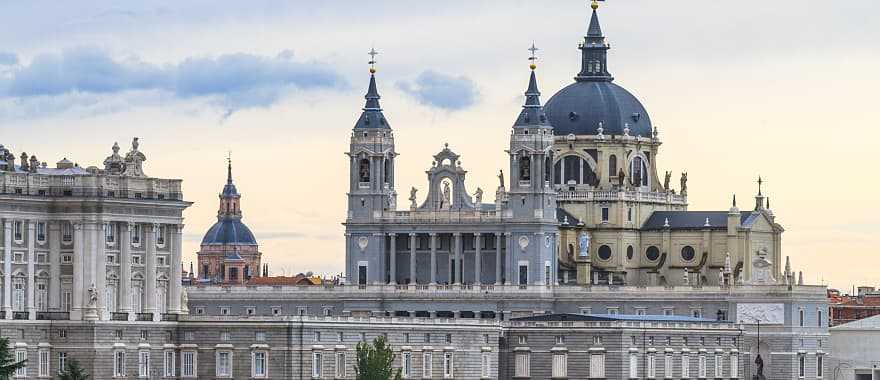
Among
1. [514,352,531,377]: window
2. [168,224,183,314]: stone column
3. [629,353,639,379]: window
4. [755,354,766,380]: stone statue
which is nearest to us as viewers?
[168,224,183,314]: stone column

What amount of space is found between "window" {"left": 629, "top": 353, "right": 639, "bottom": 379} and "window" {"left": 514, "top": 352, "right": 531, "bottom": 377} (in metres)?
5.64

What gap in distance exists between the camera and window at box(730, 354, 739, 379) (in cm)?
19075

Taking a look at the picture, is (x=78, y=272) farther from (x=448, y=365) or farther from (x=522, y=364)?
(x=522, y=364)

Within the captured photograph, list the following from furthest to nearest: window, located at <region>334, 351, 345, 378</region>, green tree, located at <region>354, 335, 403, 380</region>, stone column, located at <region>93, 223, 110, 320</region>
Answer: window, located at <region>334, 351, 345, 378</region>
green tree, located at <region>354, 335, 403, 380</region>
stone column, located at <region>93, 223, 110, 320</region>

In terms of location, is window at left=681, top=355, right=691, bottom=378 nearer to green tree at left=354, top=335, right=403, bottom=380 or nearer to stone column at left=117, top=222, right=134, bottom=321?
green tree at left=354, top=335, right=403, bottom=380

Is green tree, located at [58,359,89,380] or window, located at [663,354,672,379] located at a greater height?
window, located at [663,354,672,379]

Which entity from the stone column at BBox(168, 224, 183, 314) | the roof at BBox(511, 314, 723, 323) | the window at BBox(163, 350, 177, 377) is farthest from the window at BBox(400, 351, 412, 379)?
the stone column at BBox(168, 224, 183, 314)

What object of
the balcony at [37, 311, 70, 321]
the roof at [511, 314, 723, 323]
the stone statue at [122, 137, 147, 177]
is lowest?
the balcony at [37, 311, 70, 321]

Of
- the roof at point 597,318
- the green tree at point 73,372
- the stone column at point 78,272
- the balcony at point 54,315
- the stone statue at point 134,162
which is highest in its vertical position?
the stone statue at point 134,162

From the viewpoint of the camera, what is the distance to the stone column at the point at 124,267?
533 feet

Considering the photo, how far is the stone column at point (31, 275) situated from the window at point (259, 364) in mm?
12271

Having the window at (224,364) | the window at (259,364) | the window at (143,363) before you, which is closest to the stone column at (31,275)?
the window at (143,363)

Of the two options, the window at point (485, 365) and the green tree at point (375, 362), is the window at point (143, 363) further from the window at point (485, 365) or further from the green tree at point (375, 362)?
the window at point (485, 365)

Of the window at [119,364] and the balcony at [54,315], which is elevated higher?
the balcony at [54,315]
